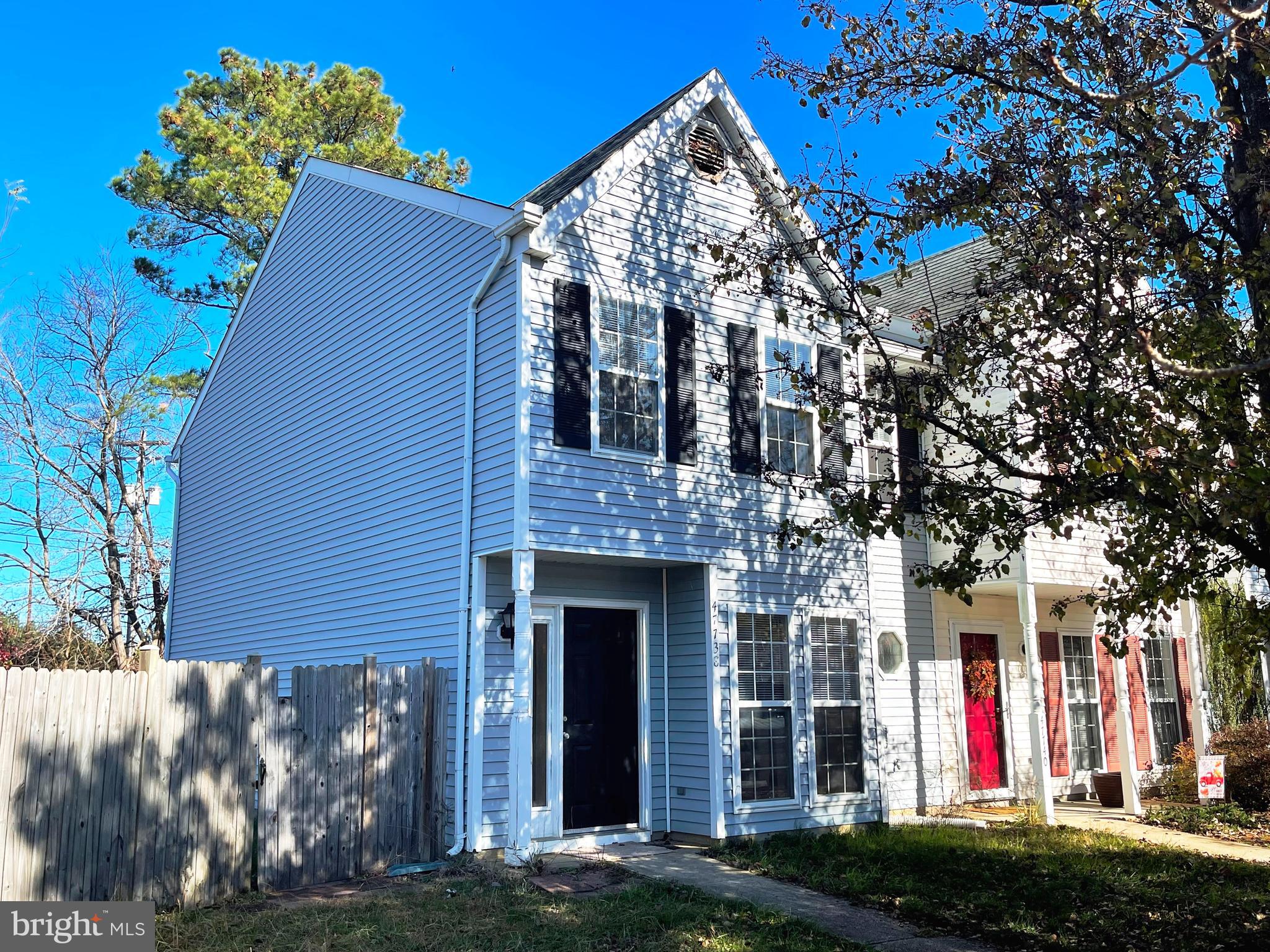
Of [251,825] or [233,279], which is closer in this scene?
[251,825]

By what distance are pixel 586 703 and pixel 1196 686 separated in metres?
9.65

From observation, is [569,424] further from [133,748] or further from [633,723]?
[133,748]

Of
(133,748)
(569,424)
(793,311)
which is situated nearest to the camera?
(133,748)

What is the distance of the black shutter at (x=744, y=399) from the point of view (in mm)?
11305

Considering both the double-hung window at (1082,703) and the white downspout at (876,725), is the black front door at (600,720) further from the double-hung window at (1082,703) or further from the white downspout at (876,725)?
the double-hung window at (1082,703)

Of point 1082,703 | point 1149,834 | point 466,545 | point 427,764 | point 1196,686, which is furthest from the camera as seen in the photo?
point 1082,703

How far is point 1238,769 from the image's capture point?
46.4 ft

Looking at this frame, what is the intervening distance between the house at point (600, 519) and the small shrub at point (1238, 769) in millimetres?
4015

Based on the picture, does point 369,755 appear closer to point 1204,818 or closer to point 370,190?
point 370,190

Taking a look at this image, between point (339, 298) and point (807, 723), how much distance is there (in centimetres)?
789

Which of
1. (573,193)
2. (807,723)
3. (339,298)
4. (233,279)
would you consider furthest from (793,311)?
(233,279)

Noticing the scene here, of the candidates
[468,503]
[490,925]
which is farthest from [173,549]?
[490,925]

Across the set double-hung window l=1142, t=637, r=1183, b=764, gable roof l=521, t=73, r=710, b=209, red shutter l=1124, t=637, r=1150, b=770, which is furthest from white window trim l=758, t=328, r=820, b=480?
double-hung window l=1142, t=637, r=1183, b=764

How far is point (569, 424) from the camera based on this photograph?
32.2 feet
